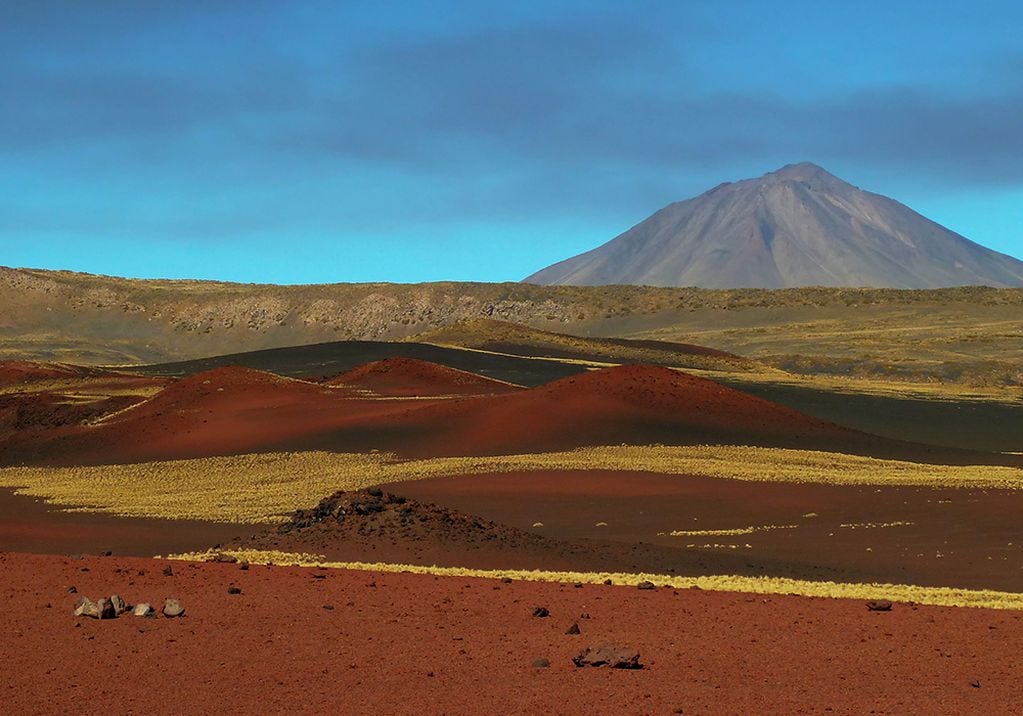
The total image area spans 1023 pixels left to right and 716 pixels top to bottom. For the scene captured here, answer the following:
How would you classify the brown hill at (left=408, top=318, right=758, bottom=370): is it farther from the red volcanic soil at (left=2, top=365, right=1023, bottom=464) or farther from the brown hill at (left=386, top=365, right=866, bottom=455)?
the red volcanic soil at (left=2, top=365, right=1023, bottom=464)

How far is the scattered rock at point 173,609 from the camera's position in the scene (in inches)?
687

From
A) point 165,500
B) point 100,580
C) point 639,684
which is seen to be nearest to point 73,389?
point 165,500

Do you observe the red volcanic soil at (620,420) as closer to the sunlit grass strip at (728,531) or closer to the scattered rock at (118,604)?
the sunlit grass strip at (728,531)

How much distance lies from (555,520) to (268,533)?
9.84 metres

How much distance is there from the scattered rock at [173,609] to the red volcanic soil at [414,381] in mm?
58186

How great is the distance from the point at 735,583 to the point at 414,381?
188 ft

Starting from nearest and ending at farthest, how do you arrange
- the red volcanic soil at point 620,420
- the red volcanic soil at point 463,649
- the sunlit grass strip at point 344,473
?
1. the red volcanic soil at point 463,649
2. the sunlit grass strip at point 344,473
3. the red volcanic soil at point 620,420

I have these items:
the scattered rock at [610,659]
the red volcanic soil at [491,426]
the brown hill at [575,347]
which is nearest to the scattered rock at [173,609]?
the scattered rock at [610,659]

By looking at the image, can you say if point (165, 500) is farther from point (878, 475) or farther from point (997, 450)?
point (997, 450)

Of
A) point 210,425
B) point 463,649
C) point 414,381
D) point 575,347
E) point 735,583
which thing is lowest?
point 735,583

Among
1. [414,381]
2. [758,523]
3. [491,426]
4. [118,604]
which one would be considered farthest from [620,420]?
[118,604]

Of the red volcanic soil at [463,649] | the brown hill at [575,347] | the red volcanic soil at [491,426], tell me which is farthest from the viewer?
the brown hill at [575,347]

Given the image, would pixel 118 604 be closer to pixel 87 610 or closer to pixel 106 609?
pixel 106 609

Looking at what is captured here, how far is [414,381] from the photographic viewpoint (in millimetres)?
80188
